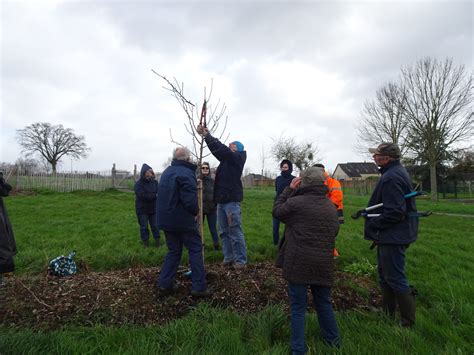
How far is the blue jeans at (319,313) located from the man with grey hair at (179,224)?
138cm

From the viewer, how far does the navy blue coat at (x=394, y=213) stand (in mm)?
3102

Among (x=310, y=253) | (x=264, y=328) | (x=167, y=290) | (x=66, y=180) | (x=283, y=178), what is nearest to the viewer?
(x=310, y=253)

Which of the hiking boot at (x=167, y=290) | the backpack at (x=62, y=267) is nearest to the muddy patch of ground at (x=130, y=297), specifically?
the hiking boot at (x=167, y=290)

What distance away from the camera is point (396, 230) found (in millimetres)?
3160

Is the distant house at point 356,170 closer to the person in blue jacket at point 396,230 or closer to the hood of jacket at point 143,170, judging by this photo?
the hood of jacket at point 143,170

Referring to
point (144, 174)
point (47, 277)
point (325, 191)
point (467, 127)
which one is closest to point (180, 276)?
point (47, 277)

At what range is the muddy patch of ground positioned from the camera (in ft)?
10.8

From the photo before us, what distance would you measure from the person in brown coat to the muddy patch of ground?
2.91 ft

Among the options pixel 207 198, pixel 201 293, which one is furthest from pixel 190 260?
pixel 207 198

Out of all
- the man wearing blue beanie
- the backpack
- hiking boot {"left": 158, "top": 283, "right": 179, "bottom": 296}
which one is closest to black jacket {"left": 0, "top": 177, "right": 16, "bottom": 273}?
the backpack

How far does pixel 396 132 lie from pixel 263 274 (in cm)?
2535

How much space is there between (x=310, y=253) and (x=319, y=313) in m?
0.61

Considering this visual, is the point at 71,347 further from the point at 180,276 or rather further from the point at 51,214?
the point at 51,214

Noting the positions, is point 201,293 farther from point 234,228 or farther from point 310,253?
point 310,253
